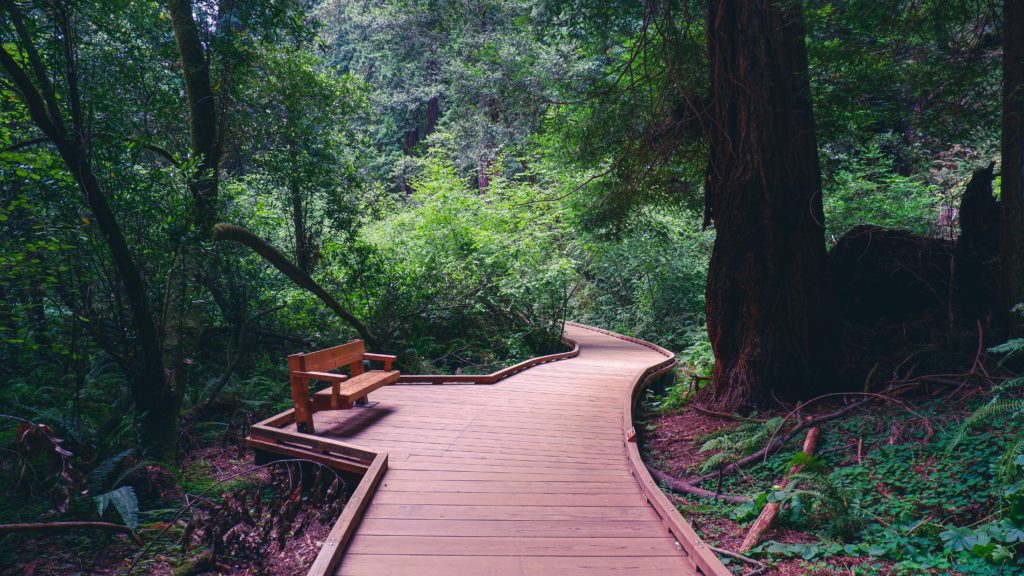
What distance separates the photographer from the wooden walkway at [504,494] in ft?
9.69

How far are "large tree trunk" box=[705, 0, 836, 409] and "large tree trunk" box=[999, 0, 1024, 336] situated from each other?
1445mm

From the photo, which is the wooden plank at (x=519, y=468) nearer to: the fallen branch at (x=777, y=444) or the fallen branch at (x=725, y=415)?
the fallen branch at (x=777, y=444)

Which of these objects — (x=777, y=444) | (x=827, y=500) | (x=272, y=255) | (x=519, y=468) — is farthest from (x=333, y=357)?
(x=827, y=500)

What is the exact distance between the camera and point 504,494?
387 cm

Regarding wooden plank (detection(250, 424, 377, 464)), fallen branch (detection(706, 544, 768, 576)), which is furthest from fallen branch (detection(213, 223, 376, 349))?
fallen branch (detection(706, 544, 768, 576))

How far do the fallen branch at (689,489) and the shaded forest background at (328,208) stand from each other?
4.87 feet

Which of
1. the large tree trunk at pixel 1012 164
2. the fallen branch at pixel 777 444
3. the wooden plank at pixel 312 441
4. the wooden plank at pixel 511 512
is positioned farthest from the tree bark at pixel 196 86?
the large tree trunk at pixel 1012 164

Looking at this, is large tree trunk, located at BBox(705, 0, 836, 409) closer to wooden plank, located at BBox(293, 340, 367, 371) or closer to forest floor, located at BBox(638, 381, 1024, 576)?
forest floor, located at BBox(638, 381, 1024, 576)

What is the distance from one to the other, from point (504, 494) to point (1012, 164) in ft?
17.6

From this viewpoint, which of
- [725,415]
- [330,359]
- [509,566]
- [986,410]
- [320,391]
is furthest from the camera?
[330,359]

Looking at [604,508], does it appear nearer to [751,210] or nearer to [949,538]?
[949,538]

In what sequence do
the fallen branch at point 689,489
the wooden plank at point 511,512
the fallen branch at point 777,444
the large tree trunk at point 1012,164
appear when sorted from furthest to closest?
the fallen branch at point 777,444 → the large tree trunk at point 1012,164 → the fallen branch at point 689,489 → the wooden plank at point 511,512

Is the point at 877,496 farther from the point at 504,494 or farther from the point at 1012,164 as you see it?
the point at 1012,164

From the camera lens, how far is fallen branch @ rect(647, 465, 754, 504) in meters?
4.12
